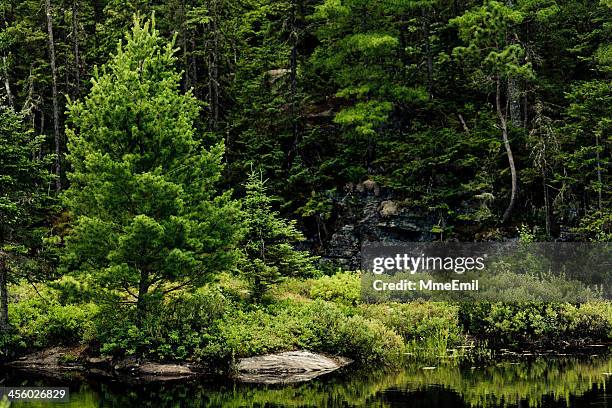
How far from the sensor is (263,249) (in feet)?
73.6

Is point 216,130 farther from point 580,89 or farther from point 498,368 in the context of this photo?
point 498,368

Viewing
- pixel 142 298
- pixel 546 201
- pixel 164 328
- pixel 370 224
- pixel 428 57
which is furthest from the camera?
pixel 428 57

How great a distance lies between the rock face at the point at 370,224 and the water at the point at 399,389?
10.9 metres

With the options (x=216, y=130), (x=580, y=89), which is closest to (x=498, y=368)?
(x=580, y=89)

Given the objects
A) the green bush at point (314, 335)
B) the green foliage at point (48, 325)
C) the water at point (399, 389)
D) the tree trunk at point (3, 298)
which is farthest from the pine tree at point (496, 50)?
the tree trunk at point (3, 298)

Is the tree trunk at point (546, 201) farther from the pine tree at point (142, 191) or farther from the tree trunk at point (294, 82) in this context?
the pine tree at point (142, 191)

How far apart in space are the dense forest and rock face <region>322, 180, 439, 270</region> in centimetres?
12

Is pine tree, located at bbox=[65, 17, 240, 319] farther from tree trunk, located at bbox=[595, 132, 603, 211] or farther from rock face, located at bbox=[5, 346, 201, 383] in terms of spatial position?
tree trunk, located at bbox=[595, 132, 603, 211]

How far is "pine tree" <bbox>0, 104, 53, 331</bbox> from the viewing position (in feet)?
66.7

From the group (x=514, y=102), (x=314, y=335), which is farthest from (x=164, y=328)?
(x=514, y=102)

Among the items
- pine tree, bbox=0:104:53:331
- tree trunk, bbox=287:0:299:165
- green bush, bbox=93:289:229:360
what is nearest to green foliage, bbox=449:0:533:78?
tree trunk, bbox=287:0:299:165

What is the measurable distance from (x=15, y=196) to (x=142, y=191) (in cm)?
426

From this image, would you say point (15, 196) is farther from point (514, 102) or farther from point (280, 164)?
point (514, 102)

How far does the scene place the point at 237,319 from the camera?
2069 cm
